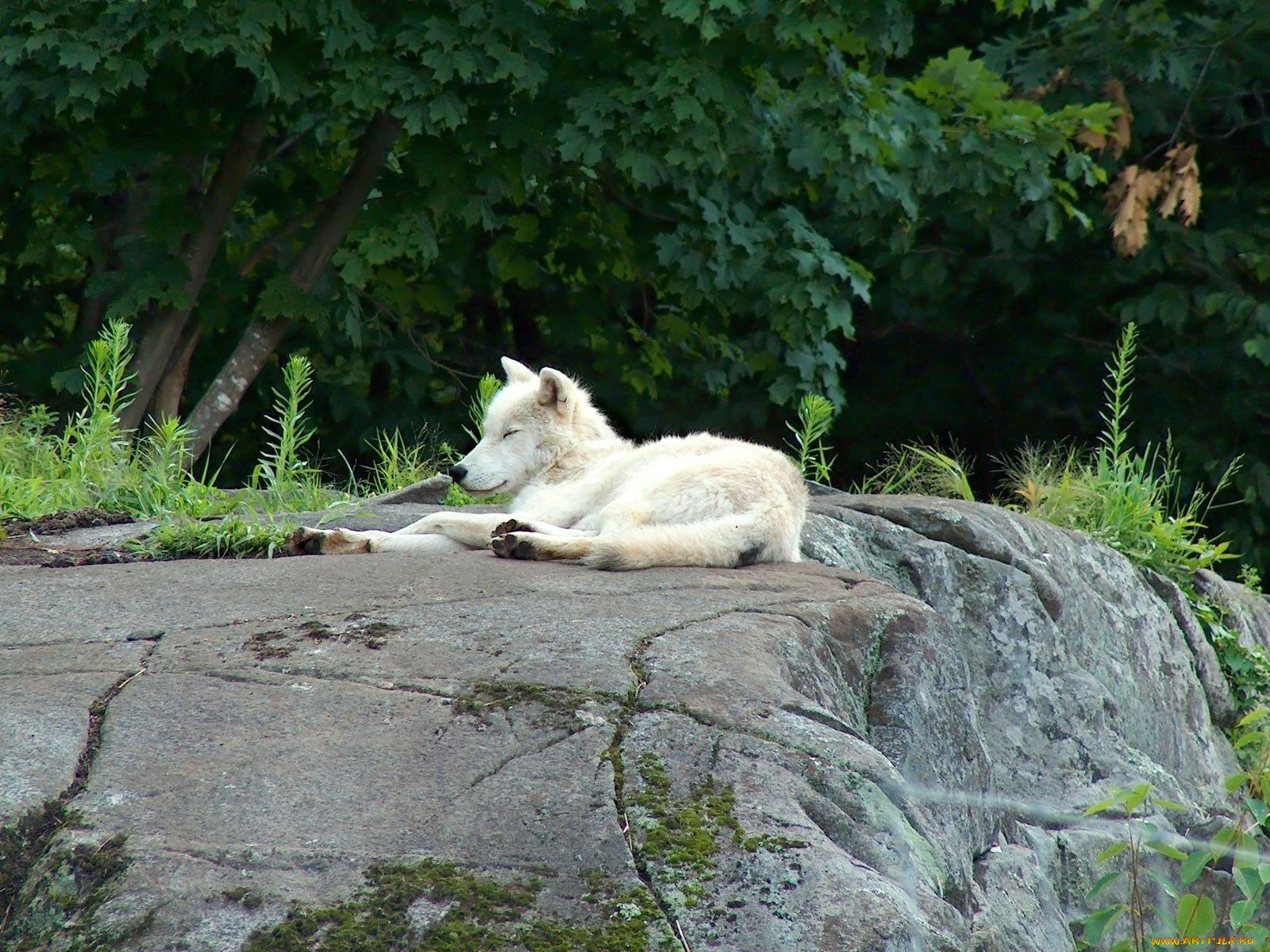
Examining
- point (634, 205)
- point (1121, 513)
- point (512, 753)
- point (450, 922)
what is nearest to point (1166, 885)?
point (512, 753)

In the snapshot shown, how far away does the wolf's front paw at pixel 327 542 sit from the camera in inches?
211

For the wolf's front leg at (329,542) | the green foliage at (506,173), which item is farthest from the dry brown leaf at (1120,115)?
the wolf's front leg at (329,542)

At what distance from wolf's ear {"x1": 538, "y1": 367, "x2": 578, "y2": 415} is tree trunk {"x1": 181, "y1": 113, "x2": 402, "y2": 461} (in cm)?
356

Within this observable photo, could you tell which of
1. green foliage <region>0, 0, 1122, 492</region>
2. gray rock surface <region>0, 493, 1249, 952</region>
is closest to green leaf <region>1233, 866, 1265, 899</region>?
gray rock surface <region>0, 493, 1249, 952</region>

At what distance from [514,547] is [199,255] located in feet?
17.1

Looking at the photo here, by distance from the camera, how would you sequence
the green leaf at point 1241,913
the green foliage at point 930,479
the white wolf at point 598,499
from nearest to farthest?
the green leaf at point 1241,913, the white wolf at point 598,499, the green foliage at point 930,479

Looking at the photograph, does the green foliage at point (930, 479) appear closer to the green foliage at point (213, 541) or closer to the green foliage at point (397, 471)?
the green foliage at point (397, 471)

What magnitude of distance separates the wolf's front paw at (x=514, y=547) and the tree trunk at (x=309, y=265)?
4587mm

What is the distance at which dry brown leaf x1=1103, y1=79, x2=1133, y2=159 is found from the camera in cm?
1046

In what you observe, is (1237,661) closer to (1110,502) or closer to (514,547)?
(1110,502)

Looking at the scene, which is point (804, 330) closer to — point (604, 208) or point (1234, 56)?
point (604, 208)

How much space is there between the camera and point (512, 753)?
3102mm

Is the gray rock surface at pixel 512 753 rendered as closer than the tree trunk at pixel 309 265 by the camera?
Yes

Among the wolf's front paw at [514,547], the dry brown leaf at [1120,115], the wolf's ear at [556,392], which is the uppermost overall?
the dry brown leaf at [1120,115]
